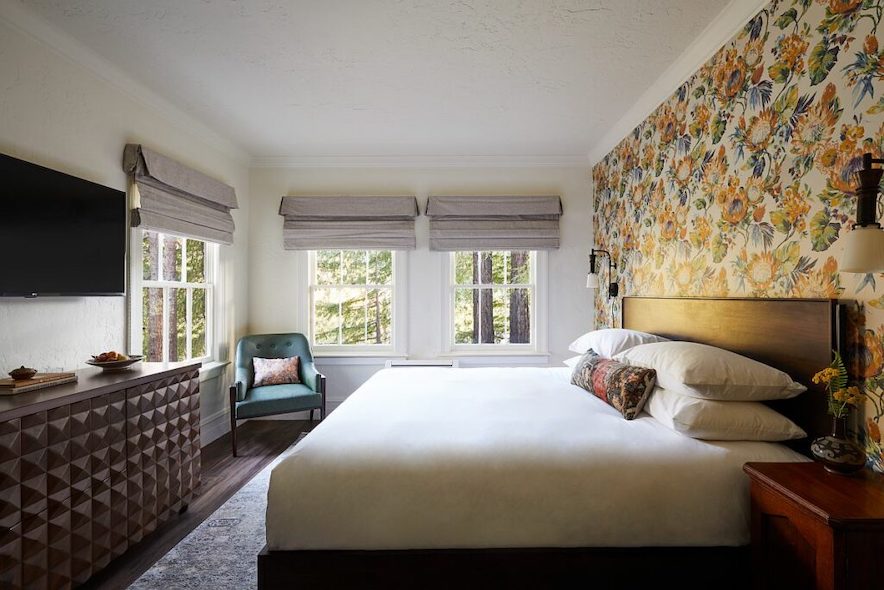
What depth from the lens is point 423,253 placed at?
176 inches

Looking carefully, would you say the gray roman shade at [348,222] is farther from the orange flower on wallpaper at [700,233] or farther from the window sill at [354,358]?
the orange flower on wallpaper at [700,233]

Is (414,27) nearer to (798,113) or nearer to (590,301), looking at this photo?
(798,113)

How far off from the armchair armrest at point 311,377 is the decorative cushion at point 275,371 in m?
0.07

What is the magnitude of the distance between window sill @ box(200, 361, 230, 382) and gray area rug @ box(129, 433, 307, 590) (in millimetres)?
1417

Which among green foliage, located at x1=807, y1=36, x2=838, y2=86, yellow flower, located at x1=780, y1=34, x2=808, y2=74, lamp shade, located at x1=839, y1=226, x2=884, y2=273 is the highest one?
yellow flower, located at x1=780, y1=34, x2=808, y2=74

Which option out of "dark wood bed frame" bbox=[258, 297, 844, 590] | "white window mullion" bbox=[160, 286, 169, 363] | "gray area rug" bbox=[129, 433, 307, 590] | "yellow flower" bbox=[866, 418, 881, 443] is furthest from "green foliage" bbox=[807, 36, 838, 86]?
"white window mullion" bbox=[160, 286, 169, 363]

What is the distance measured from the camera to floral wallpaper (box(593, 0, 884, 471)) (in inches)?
59.9

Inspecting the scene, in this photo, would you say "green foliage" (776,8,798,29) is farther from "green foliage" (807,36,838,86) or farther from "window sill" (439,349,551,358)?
"window sill" (439,349,551,358)

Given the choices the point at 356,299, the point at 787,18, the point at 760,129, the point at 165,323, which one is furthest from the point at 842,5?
the point at 165,323

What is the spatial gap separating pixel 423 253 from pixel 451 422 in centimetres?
270

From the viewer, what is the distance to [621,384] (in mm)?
2135

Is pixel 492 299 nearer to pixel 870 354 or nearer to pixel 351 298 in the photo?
pixel 351 298

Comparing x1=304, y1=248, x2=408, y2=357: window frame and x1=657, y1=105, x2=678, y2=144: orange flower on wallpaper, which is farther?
x1=304, y1=248, x2=408, y2=357: window frame

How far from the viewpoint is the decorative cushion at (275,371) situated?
3.87 metres
